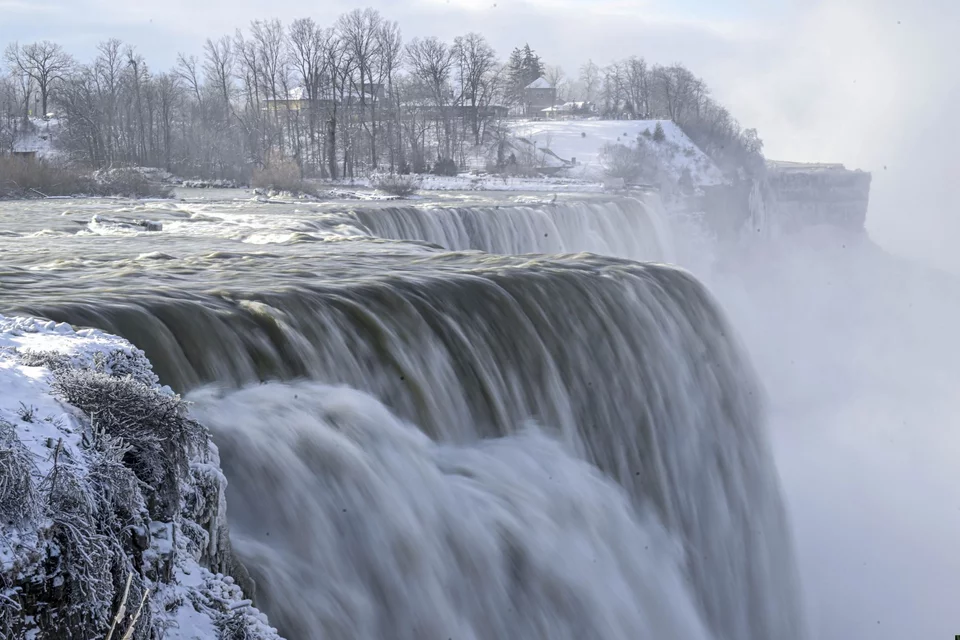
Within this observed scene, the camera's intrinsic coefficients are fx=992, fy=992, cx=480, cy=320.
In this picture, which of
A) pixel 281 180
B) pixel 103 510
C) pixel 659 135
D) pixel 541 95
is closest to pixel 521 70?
pixel 541 95

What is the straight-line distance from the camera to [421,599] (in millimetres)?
5645

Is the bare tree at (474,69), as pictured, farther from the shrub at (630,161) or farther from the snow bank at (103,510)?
the snow bank at (103,510)

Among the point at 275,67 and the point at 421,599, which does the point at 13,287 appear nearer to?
the point at 421,599

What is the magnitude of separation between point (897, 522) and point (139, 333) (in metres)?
12.9

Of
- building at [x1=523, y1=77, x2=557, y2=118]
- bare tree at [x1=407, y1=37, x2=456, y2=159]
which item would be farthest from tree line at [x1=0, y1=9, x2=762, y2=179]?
building at [x1=523, y1=77, x2=557, y2=118]

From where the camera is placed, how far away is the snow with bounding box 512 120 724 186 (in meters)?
55.8

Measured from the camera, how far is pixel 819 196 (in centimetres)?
6228

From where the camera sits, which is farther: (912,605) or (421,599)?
(912,605)

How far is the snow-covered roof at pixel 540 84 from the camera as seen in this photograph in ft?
362

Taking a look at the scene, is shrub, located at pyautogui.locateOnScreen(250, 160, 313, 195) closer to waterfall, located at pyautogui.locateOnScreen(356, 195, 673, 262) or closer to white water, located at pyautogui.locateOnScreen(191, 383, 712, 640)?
waterfall, located at pyautogui.locateOnScreen(356, 195, 673, 262)

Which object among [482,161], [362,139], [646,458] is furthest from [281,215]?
[482,161]

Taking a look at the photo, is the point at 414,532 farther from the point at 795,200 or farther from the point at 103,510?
the point at 795,200

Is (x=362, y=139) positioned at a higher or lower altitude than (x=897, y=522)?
higher

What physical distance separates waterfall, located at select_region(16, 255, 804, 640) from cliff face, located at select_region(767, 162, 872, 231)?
169ft
